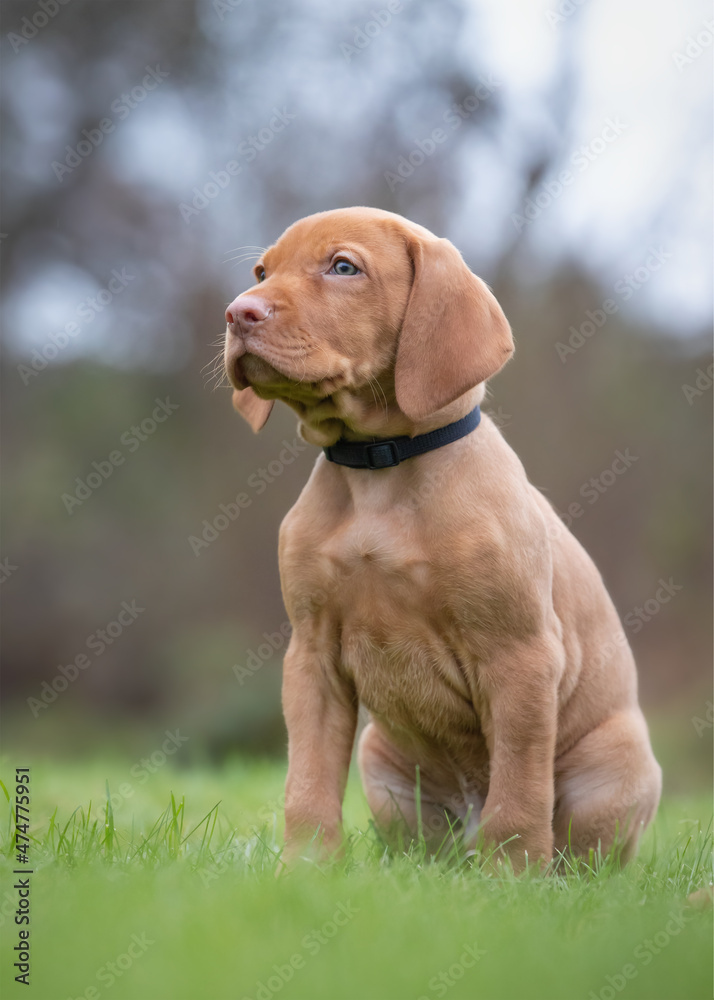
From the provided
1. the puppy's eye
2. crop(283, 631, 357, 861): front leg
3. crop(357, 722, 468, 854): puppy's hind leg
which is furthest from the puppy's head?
crop(357, 722, 468, 854): puppy's hind leg

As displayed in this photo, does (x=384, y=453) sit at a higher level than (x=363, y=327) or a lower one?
lower

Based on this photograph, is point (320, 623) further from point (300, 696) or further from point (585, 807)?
point (585, 807)

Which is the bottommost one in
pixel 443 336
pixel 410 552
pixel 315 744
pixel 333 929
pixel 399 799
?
pixel 399 799

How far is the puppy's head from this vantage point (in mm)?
3326

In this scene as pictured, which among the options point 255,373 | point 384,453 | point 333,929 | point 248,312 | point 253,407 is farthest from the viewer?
point 253,407

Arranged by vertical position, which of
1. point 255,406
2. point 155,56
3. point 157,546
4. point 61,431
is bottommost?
point 157,546

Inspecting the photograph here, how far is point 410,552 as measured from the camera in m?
3.40

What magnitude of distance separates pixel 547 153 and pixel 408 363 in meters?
7.84

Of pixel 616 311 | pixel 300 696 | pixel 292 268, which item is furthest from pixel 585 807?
pixel 616 311

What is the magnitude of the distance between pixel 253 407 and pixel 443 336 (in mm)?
983

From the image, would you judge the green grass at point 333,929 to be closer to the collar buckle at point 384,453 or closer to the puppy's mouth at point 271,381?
the collar buckle at point 384,453

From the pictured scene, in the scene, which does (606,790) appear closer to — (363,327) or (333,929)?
(333,929)

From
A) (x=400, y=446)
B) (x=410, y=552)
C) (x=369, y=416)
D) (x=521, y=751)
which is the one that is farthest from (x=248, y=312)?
(x=521, y=751)

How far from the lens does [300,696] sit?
3.62 m
